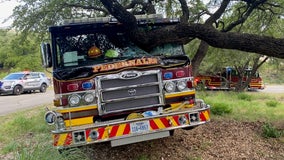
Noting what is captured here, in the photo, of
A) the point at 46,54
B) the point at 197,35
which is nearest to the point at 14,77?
the point at 46,54

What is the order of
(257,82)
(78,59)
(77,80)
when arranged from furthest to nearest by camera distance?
(257,82)
(78,59)
(77,80)

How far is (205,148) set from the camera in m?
6.00

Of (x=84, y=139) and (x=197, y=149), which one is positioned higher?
(x=84, y=139)

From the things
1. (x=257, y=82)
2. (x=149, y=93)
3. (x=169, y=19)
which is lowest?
(x=257, y=82)

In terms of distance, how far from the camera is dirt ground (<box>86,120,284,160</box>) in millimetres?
5672

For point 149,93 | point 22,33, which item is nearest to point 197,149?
point 149,93

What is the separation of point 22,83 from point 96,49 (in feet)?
61.7

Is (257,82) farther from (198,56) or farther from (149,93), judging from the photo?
(149,93)

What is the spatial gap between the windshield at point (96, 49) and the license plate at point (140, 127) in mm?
1470

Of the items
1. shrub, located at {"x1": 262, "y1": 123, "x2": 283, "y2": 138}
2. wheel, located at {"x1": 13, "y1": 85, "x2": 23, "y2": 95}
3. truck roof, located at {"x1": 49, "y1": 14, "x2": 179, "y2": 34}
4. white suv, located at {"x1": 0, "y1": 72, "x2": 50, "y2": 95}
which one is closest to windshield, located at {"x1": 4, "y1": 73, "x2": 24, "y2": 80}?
white suv, located at {"x1": 0, "y1": 72, "x2": 50, "y2": 95}

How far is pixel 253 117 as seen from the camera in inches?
344

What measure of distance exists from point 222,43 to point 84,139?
3566mm

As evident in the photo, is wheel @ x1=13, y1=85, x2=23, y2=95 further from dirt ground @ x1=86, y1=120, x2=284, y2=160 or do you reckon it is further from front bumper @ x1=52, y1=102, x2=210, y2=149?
front bumper @ x1=52, y1=102, x2=210, y2=149

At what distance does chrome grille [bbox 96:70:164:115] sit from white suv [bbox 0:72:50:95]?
1880cm
